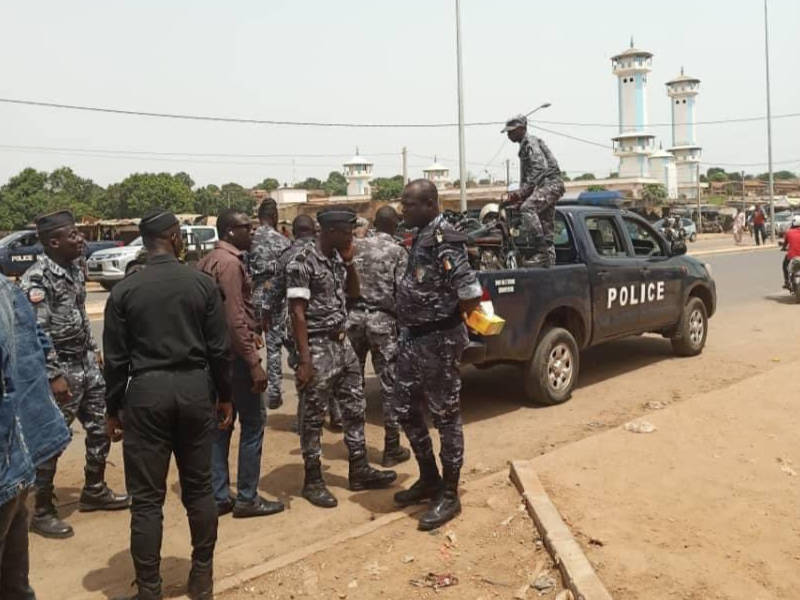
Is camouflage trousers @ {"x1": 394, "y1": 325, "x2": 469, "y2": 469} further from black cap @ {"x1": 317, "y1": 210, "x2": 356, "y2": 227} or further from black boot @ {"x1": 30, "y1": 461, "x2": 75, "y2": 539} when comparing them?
black boot @ {"x1": 30, "y1": 461, "x2": 75, "y2": 539}

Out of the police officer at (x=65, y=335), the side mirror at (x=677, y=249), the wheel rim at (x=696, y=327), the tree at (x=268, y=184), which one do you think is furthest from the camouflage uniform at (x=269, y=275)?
the tree at (x=268, y=184)

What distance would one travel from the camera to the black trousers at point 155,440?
3.40m

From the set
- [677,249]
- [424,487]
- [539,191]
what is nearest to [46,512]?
[424,487]

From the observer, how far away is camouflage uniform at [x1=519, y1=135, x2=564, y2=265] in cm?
697

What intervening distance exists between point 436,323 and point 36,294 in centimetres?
229

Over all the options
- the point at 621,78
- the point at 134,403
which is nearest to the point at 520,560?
the point at 134,403

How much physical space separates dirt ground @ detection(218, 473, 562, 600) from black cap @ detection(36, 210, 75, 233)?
2.33m

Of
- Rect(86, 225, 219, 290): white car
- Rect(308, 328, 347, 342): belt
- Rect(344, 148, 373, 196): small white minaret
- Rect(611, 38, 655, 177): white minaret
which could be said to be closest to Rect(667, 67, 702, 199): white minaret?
Rect(611, 38, 655, 177): white minaret

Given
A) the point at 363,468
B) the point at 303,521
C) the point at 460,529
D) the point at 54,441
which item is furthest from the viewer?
the point at 363,468

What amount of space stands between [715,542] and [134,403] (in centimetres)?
284

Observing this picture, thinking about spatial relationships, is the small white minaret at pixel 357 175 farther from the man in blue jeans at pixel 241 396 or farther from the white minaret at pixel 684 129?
the man in blue jeans at pixel 241 396

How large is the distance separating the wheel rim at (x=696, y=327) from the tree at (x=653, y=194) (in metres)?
43.5

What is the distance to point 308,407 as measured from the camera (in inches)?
185

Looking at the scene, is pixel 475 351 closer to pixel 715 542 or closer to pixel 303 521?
pixel 303 521
